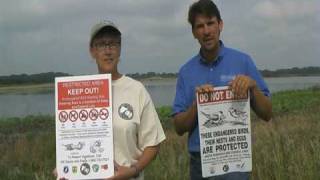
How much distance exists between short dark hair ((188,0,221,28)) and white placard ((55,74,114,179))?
33.0 inches

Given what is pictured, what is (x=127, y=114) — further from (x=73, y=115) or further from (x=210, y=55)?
(x=210, y=55)

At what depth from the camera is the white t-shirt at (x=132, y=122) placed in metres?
3.71

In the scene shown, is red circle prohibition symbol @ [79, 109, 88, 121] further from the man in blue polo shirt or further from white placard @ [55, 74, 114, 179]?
the man in blue polo shirt

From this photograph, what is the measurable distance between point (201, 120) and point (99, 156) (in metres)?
0.78

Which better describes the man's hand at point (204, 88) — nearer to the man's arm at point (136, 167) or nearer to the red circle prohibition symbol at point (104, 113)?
the man's arm at point (136, 167)

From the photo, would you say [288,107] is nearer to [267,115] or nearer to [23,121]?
[23,121]

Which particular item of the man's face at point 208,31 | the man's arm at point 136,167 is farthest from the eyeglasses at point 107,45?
the man's arm at point 136,167

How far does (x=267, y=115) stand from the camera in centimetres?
406

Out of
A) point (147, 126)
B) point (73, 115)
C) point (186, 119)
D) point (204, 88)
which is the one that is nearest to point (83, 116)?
point (73, 115)

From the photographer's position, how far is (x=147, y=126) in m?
3.76

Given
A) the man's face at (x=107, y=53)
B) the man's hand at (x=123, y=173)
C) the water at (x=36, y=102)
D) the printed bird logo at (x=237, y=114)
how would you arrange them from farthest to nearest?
the water at (x=36, y=102)
the printed bird logo at (x=237, y=114)
the man's face at (x=107, y=53)
the man's hand at (x=123, y=173)

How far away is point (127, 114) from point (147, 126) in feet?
0.53

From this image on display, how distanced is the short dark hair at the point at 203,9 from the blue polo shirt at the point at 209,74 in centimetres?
26

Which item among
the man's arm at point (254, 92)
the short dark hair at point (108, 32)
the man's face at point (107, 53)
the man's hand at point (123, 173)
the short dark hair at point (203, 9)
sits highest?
the short dark hair at point (203, 9)
